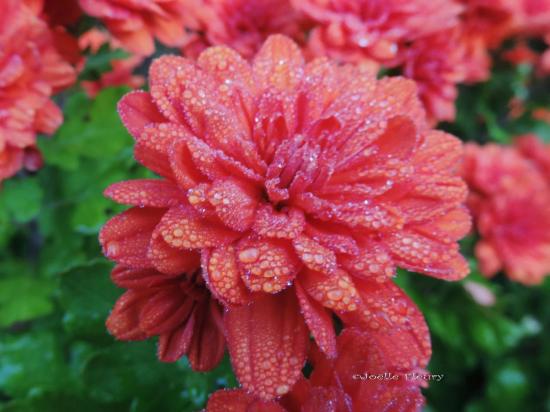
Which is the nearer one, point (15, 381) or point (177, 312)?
point (177, 312)

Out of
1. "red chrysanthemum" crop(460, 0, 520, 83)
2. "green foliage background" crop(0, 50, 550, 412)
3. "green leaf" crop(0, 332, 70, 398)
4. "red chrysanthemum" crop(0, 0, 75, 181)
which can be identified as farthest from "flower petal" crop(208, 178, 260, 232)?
"red chrysanthemum" crop(460, 0, 520, 83)

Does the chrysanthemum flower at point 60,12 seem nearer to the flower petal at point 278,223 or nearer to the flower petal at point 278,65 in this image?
the flower petal at point 278,65

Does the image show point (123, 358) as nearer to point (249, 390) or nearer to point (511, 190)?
point (249, 390)

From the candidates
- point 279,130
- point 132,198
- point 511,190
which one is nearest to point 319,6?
point 279,130

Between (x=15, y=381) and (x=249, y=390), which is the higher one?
(x=249, y=390)

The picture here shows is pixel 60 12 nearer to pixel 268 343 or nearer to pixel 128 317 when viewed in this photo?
pixel 128 317

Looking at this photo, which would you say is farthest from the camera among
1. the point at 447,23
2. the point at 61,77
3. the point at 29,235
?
the point at 29,235
